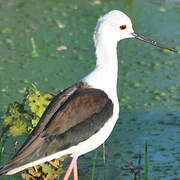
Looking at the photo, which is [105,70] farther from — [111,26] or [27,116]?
[27,116]

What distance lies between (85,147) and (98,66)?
0.57 meters

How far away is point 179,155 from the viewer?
5.65 meters

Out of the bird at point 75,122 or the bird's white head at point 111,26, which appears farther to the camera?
the bird's white head at point 111,26

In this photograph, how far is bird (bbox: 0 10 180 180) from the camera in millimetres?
4355

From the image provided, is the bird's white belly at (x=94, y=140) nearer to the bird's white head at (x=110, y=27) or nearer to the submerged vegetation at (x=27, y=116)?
the submerged vegetation at (x=27, y=116)

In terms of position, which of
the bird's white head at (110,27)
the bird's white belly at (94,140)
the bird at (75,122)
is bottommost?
the bird's white belly at (94,140)

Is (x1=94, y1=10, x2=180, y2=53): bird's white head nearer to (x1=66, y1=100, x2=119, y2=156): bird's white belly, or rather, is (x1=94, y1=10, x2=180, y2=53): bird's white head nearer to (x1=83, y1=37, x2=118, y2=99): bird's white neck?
(x1=83, y1=37, x2=118, y2=99): bird's white neck

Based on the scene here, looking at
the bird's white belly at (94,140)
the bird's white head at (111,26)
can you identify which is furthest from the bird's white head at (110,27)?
the bird's white belly at (94,140)

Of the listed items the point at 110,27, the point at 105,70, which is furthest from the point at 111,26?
the point at 105,70

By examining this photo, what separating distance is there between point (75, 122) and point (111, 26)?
2.44 ft

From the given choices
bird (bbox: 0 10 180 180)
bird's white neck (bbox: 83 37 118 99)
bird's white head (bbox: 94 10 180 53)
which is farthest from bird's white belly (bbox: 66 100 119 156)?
bird's white head (bbox: 94 10 180 53)

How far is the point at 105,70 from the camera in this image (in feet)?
15.8

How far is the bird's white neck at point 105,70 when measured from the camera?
4.69m

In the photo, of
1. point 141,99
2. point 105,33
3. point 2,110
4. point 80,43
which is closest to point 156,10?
point 80,43
